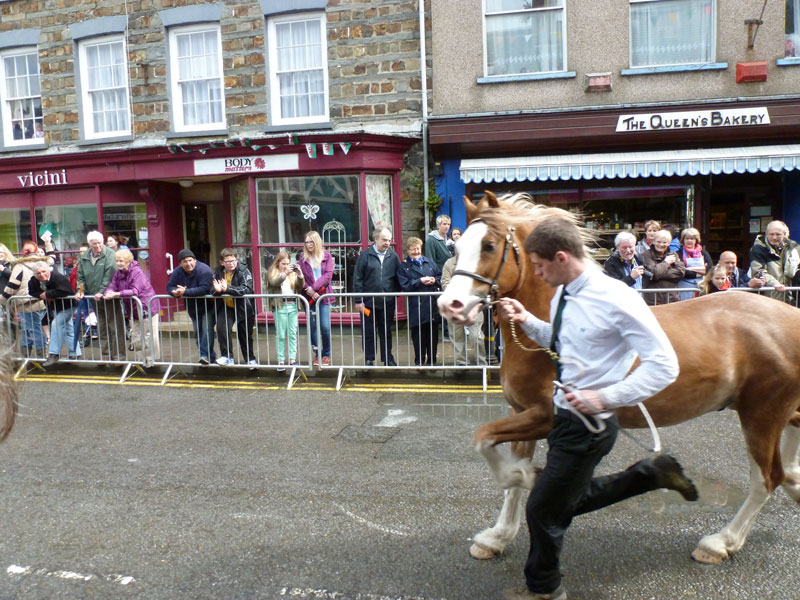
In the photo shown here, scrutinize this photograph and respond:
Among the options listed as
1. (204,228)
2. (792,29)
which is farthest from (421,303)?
(792,29)

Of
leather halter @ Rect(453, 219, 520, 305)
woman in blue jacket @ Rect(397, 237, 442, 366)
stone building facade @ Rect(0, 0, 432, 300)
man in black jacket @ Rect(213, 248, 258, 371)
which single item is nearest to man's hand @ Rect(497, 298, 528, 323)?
leather halter @ Rect(453, 219, 520, 305)

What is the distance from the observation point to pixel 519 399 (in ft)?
12.3

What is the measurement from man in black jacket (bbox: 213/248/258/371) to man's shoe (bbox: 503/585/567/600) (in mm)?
6009

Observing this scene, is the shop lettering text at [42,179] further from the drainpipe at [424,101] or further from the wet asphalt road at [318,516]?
the wet asphalt road at [318,516]

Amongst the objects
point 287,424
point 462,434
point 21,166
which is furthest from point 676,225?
point 21,166

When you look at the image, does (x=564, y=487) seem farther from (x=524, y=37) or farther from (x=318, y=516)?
(x=524, y=37)

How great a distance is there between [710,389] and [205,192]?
41.4 feet

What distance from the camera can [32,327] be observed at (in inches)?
392

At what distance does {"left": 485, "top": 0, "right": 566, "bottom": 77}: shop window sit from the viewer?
12.0 metres

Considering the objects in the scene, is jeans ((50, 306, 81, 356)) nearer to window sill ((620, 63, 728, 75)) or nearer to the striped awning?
the striped awning

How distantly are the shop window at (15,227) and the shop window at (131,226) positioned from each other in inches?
79.8

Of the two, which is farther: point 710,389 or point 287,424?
point 287,424

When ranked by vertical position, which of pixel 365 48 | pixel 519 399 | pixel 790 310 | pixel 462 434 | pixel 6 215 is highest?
pixel 365 48

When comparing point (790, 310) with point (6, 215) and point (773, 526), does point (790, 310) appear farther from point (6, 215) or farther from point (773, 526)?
point (6, 215)
